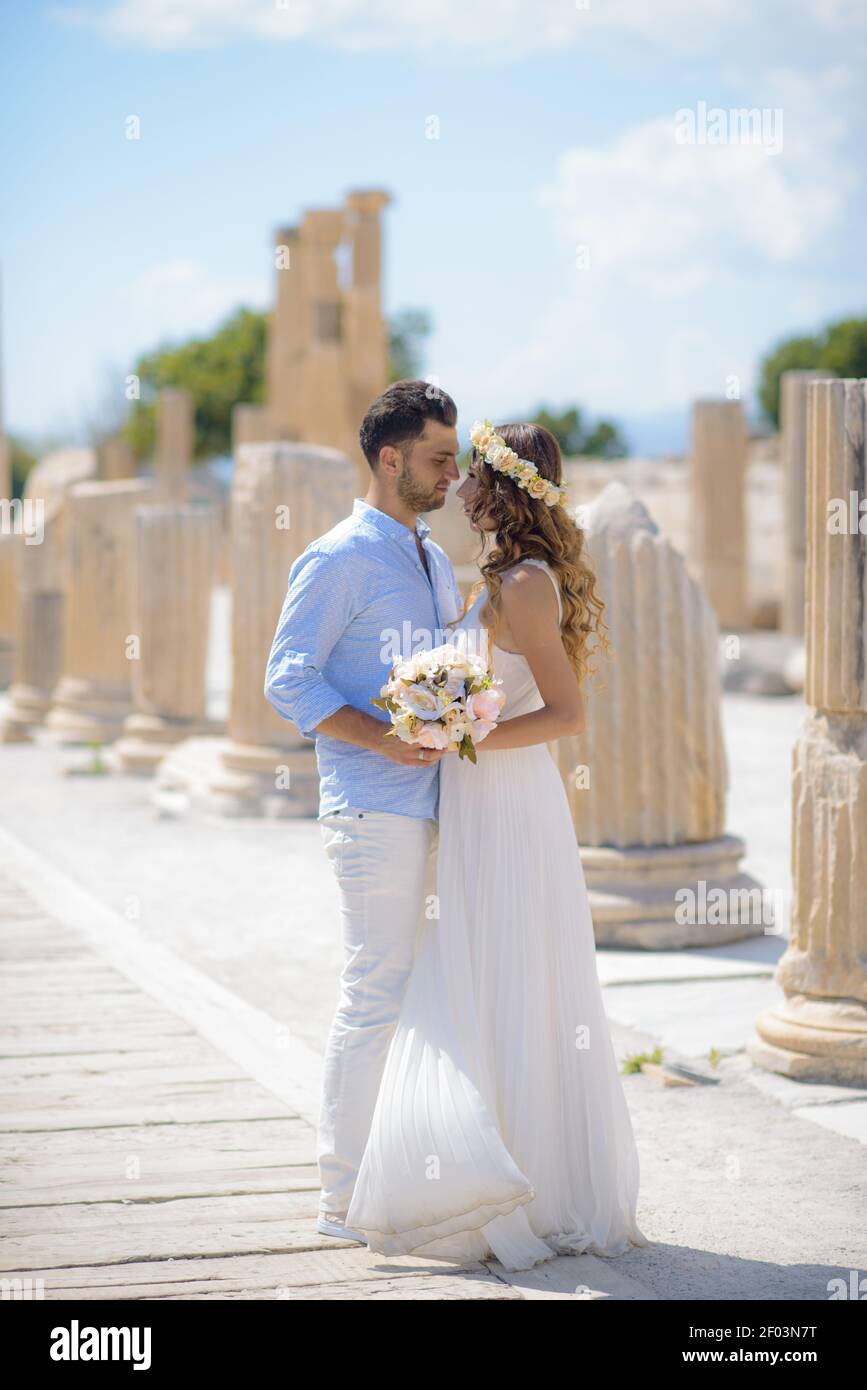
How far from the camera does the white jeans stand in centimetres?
417

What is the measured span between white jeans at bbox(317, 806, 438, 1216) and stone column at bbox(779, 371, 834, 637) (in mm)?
18263

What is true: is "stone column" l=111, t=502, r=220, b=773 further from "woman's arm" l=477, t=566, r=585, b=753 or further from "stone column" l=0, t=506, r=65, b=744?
"woman's arm" l=477, t=566, r=585, b=753

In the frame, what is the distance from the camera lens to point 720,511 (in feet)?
76.0

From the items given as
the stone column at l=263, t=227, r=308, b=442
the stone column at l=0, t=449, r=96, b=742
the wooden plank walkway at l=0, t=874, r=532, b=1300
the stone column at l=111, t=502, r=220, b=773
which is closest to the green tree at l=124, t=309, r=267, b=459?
the stone column at l=263, t=227, r=308, b=442

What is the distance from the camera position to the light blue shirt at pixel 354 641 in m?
4.19

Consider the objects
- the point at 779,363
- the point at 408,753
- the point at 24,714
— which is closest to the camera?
the point at 408,753

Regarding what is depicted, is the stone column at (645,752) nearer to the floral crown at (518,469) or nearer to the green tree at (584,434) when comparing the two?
the floral crown at (518,469)

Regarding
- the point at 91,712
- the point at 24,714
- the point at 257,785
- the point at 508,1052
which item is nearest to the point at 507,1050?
the point at 508,1052

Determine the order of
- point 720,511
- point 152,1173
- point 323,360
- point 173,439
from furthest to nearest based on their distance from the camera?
point 173,439
point 323,360
point 720,511
point 152,1173

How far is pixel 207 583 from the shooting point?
14.0 m

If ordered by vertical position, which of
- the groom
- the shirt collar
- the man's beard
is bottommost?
the groom

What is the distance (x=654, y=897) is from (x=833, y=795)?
1847 millimetres

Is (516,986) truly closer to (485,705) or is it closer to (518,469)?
(485,705)
